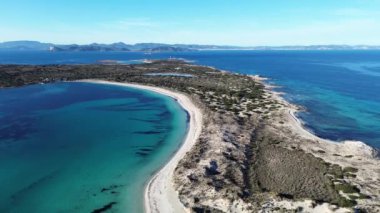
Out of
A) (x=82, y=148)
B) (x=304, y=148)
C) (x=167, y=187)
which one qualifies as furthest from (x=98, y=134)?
(x=304, y=148)

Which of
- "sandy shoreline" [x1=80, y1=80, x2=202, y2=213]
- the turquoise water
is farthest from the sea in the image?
"sandy shoreline" [x1=80, y1=80, x2=202, y2=213]

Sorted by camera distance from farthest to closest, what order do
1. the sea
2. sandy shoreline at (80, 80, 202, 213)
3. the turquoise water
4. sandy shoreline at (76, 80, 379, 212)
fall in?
the sea
the turquoise water
sandy shoreline at (76, 80, 379, 212)
sandy shoreline at (80, 80, 202, 213)

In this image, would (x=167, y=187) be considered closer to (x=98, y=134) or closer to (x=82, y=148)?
(x=82, y=148)

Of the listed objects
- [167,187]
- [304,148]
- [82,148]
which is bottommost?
[82,148]

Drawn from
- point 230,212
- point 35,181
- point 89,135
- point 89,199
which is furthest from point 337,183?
point 89,135

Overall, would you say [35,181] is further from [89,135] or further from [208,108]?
[208,108]

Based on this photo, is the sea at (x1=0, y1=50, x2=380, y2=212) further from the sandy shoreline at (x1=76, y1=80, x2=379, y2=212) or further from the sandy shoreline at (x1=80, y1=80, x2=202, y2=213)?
the sandy shoreline at (x1=76, y1=80, x2=379, y2=212)
